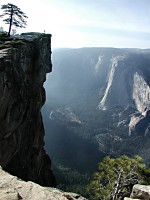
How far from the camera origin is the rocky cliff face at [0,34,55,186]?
221 ft

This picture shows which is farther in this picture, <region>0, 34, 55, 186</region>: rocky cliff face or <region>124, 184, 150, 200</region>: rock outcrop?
Answer: <region>0, 34, 55, 186</region>: rocky cliff face

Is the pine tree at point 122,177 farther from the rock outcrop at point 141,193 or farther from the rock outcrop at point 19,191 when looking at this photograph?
the rock outcrop at point 19,191

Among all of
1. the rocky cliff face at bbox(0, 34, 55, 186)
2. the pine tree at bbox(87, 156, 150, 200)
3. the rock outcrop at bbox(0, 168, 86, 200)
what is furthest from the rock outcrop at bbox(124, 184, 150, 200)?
the rocky cliff face at bbox(0, 34, 55, 186)

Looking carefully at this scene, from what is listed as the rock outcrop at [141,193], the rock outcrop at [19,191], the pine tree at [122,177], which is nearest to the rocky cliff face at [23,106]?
the pine tree at [122,177]

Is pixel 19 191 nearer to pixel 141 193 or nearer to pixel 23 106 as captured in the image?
pixel 141 193

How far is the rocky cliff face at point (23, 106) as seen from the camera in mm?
67312

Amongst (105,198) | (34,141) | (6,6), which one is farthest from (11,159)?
(6,6)

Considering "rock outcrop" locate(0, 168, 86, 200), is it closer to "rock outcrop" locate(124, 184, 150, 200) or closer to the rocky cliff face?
"rock outcrop" locate(124, 184, 150, 200)

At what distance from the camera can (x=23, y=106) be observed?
7925cm

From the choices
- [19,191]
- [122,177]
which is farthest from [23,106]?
[19,191]

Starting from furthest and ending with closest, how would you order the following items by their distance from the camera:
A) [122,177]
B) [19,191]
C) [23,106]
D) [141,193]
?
[23,106] < [122,177] < [141,193] < [19,191]

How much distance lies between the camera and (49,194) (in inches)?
926

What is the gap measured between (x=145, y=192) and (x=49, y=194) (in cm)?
1022

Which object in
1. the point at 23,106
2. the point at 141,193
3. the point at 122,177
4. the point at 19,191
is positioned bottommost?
the point at 122,177
